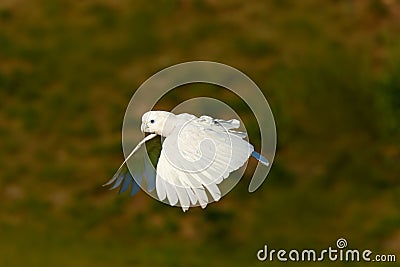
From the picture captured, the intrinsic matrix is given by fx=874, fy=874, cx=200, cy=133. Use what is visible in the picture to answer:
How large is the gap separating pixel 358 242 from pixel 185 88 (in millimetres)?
928

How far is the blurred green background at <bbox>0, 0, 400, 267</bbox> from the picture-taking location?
354 cm

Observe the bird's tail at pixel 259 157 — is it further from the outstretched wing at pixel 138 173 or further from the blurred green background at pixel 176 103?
the blurred green background at pixel 176 103

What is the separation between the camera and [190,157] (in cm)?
160

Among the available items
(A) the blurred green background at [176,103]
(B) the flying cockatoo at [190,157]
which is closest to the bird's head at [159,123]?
(B) the flying cockatoo at [190,157]

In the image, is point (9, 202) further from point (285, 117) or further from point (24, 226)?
point (285, 117)

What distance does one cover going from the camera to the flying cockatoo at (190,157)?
1.61 m

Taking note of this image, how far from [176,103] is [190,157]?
1896mm

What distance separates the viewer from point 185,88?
359 cm

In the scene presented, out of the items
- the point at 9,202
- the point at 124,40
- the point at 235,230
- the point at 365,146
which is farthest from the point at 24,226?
the point at 365,146

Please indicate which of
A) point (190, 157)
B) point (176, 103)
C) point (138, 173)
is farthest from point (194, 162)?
point (176, 103)

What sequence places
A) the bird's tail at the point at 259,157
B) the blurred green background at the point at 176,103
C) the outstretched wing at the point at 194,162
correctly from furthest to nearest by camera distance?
the blurred green background at the point at 176,103
the bird's tail at the point at 259,157
the outstretched wing at the point at 194,162

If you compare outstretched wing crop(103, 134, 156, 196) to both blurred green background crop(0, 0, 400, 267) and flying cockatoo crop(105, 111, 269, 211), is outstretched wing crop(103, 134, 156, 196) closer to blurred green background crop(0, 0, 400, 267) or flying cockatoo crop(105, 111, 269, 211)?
flying cockatoo crop(105, 111, 269, 211)

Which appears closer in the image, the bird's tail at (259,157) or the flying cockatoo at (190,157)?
the flying cockatoo at (190,157)

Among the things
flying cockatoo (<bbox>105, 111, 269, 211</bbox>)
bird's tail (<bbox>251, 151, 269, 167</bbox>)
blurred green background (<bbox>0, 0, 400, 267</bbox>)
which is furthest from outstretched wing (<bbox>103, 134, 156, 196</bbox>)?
blurred green background (<bbox>0, 0, 400, 267</bbox>)
